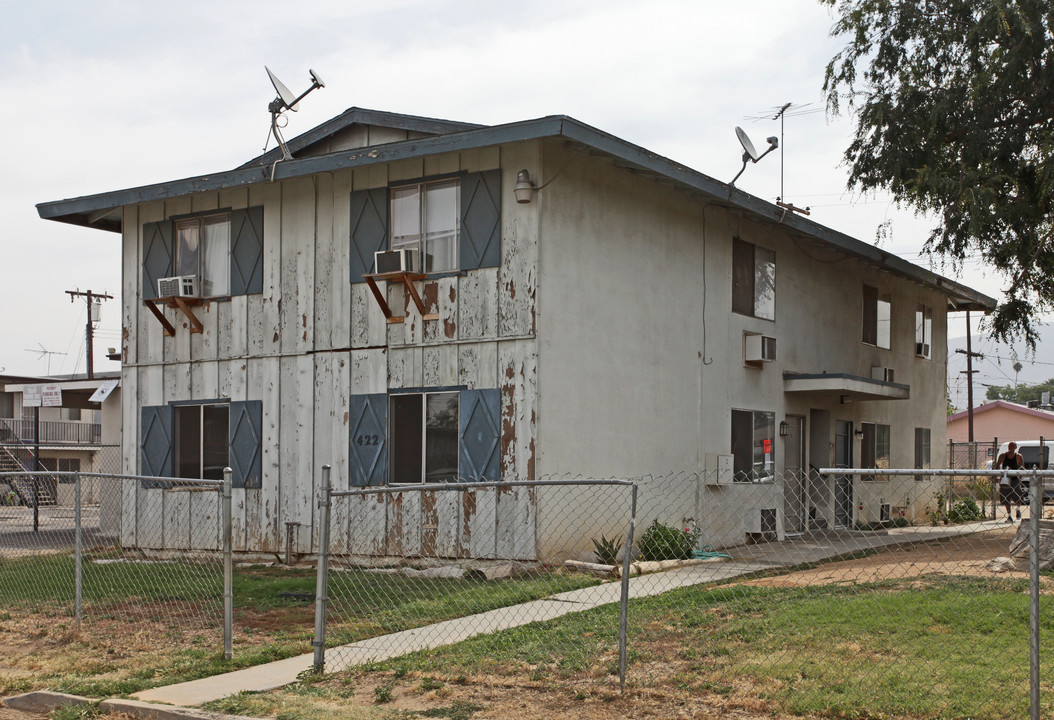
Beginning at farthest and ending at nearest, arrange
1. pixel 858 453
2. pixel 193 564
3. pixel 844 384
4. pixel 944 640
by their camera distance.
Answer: pixel 858 453 → pixel 844 384 → pixel 193 564 → pixel 944 640

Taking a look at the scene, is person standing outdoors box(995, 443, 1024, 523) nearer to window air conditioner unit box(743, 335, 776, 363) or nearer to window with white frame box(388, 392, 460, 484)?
window air conditioner unit box(743, 335, 776, 363)

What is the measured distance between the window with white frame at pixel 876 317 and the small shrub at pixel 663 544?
902 cm

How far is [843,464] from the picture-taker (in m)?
20.5

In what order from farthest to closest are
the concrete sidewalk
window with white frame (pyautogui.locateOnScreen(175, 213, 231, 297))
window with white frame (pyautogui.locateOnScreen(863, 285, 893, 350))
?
1. window with white frame (pyautogui.locateOnScreen(863, 285, 893, 350))
2. window with white frame (pyautogui.locateOnScreen(175, 213, 231, 297))
3. the concrete sidewalk

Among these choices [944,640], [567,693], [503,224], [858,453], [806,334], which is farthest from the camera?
[858,453]

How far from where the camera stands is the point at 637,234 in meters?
15.1

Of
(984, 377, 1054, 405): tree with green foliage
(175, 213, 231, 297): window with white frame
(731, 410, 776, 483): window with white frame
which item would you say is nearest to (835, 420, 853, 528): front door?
(731, 410, 776, 483): window with white frame

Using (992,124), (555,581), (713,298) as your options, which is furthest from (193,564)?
(992,124)

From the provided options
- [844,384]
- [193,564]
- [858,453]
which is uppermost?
[844,384]

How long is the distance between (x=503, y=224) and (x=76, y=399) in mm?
14666

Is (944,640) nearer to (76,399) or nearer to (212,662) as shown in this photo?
(212,662)

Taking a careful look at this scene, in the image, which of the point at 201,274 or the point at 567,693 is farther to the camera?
the point at 201,274

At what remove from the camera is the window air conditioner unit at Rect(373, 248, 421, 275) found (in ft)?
46.7

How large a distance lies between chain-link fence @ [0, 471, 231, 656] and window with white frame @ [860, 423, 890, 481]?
12521mm
